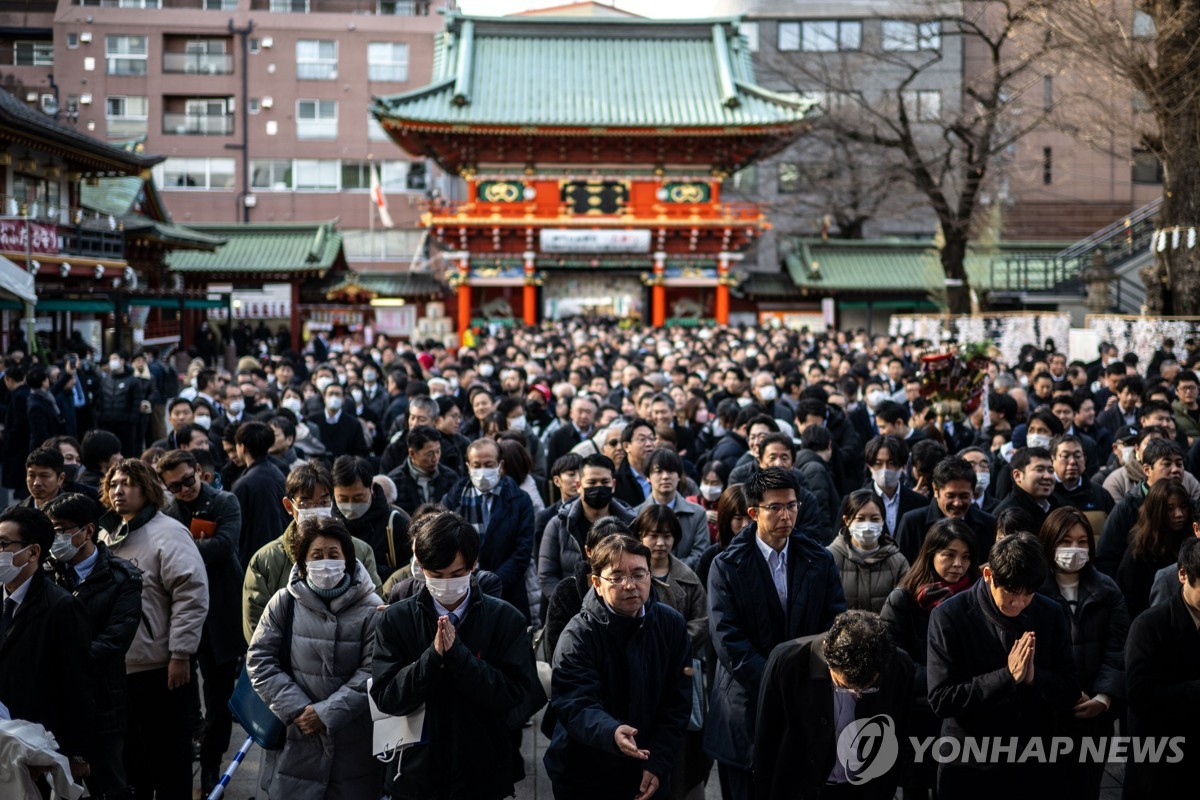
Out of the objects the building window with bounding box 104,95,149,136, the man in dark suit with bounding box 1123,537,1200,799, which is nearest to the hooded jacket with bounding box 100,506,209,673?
the man in dark suit with bounding box 1123,537,1200,799

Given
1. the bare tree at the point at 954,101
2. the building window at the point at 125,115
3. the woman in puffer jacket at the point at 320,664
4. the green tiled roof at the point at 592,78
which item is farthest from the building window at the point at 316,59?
the woman in puffer jacket at the point at 320,664

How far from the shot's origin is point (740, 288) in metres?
36.8

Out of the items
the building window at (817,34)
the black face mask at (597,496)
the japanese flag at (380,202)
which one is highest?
the building window at (817,34)

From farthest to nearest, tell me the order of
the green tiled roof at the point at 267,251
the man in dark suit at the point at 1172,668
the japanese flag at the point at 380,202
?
the japanese flag at the point at 380,202 → the green tiled roof at the point at 267,251 → the man in dark suit at the point at 1172,668

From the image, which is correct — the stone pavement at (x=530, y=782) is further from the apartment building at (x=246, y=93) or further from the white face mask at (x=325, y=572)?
the apartment building at (x=246, y=93)

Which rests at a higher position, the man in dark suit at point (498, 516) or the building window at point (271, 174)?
the building window at point (271, 174)

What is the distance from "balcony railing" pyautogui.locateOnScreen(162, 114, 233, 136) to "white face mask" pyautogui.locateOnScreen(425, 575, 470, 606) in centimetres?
4229

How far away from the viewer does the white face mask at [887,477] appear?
7.01 meters

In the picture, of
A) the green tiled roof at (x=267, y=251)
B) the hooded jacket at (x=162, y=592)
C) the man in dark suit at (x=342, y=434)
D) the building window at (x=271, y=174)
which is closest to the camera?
the hooded jacket at (x=162, y=592)

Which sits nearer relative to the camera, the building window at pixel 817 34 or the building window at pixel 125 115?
the building window at pixel 125 115

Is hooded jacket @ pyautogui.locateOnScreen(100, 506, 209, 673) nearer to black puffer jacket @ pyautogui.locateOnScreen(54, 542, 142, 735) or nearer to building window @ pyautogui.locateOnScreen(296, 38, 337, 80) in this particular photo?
black puffer jacket @ pyautogui.locateOnScreen(54, 542, 142, 735)

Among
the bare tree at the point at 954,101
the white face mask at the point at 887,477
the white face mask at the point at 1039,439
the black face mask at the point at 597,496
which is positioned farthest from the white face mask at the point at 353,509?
the bare tree at the point at 954,101

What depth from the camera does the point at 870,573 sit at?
5691mm

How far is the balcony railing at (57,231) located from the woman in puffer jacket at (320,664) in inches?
638
